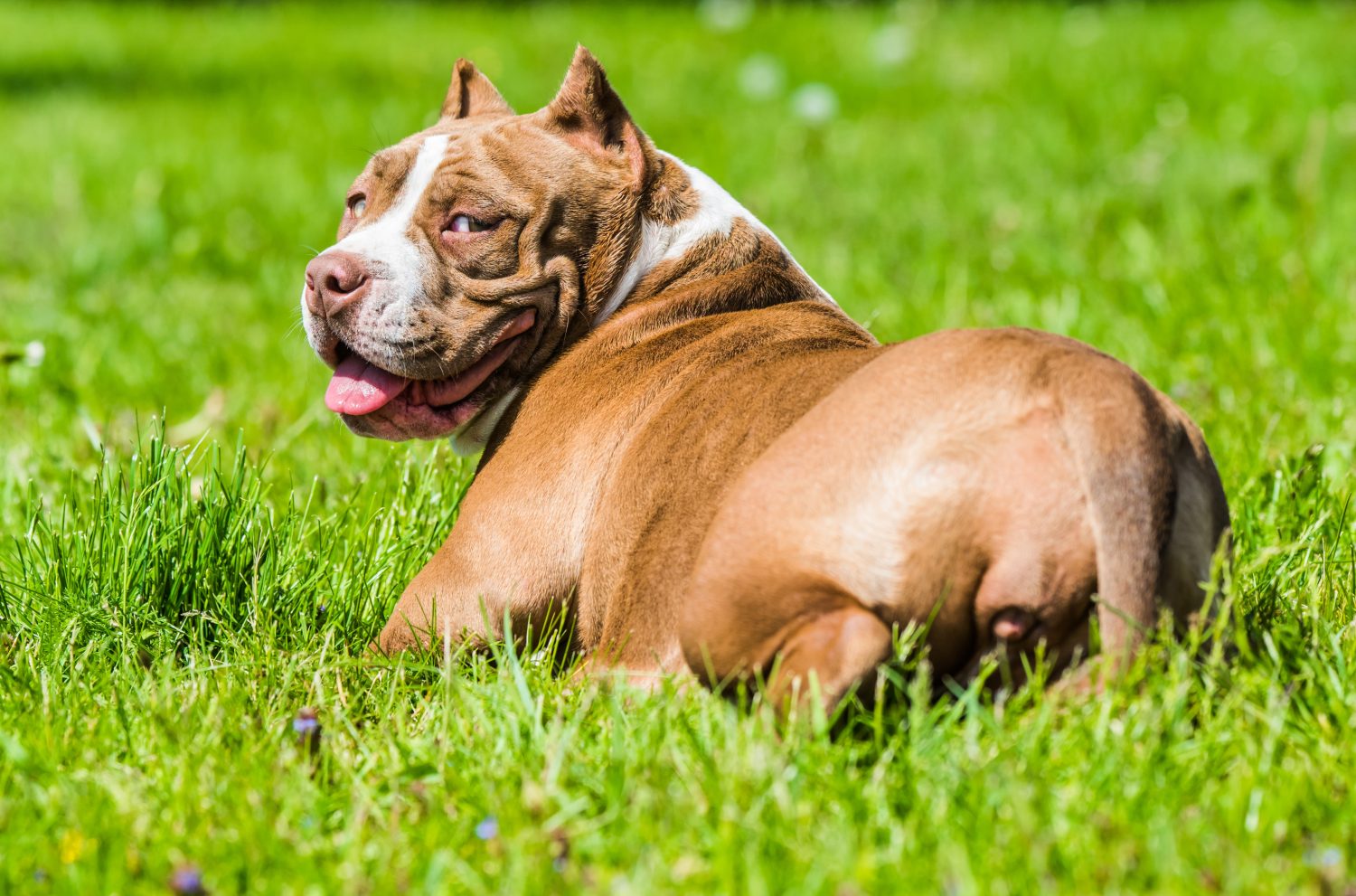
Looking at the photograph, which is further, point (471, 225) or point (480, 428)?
point (480, 428)

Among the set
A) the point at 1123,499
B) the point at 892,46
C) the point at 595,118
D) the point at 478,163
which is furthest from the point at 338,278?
the point at 892,46

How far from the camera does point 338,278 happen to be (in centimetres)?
293

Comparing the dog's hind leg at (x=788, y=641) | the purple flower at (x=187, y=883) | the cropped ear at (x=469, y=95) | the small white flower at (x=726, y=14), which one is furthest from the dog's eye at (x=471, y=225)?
the small white flower at (x=726, y=14)

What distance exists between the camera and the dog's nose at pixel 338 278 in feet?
9.60

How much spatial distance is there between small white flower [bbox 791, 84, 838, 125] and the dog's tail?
558 centimetres

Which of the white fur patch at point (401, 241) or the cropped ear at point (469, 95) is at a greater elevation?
the cropped ear at point (469, 95)

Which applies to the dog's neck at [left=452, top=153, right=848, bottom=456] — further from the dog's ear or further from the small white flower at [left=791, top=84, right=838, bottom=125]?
the small white flower at [left=791, top=84, right=838, bottom=125]

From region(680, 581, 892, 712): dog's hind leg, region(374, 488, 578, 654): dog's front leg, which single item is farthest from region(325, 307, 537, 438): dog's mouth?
region(680, 581, 892, 712): dog's hind leg

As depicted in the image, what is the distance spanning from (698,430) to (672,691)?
475 mm

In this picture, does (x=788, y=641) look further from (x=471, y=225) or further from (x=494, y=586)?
(x=471, y=225)

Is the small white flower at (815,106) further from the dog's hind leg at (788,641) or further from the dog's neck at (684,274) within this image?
the dog's hind leg at (788,641)

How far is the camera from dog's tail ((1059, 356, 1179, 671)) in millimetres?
2139

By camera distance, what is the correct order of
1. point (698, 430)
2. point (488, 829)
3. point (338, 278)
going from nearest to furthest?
point (488, 829) < point (698, 430) < point (338, 278)

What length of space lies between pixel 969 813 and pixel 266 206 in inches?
220
